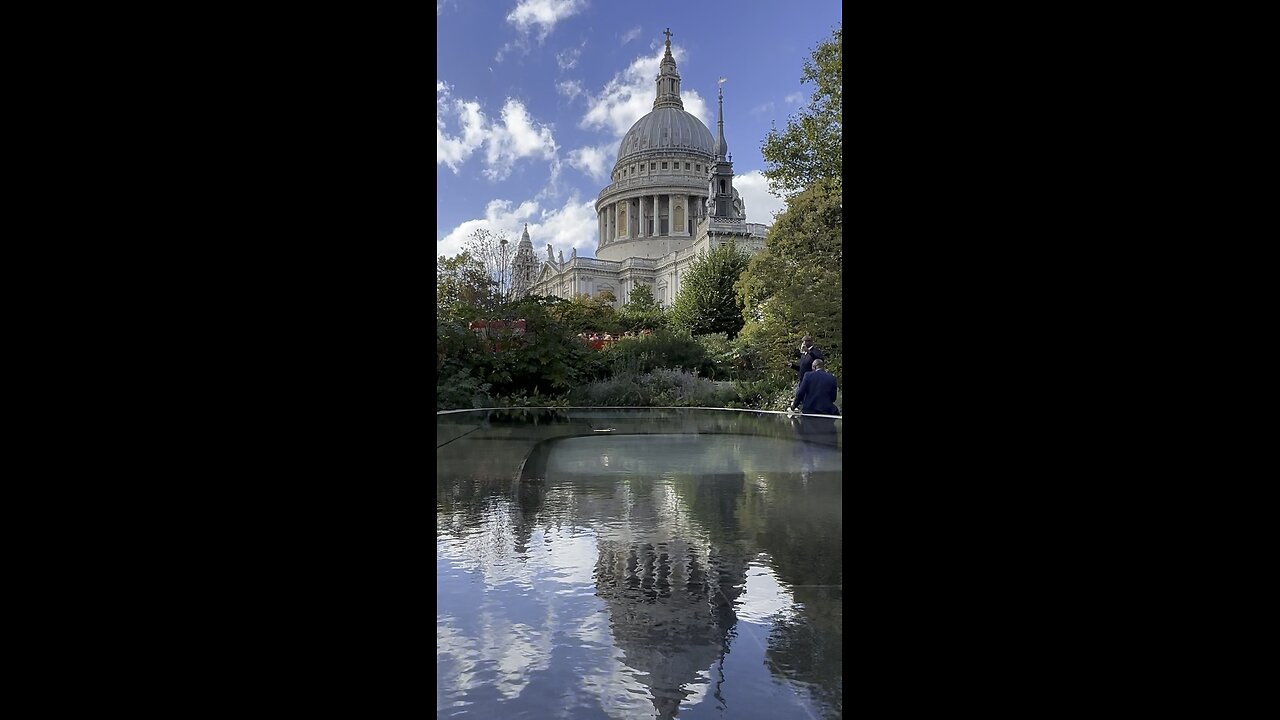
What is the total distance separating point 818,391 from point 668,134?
2240 inches

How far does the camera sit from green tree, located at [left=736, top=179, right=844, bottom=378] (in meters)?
14.0

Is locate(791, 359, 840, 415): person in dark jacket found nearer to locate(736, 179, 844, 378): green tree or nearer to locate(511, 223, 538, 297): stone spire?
locate(736, 179, 844, 378): green tree

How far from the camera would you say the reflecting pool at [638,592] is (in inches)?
69.4

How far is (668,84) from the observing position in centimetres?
6569

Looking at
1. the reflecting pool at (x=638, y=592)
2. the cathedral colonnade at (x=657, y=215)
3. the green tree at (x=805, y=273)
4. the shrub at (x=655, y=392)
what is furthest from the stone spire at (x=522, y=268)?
the cathedral colonnade at (x=657, y=215)

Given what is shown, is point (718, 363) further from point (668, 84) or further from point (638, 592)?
point (668, 84)

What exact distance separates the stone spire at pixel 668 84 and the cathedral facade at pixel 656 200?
9cm

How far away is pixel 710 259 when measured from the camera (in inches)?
1318

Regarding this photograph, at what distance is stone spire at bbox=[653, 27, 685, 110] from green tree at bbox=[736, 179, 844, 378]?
2184 inches
